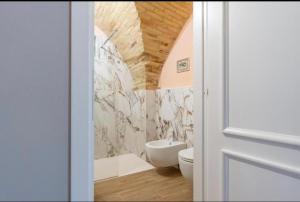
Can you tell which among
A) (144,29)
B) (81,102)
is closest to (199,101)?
(81,102)

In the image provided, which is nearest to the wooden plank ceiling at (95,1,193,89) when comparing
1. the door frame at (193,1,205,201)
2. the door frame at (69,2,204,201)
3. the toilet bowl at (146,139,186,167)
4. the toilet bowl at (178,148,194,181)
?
the toilet bowl at (146,139,186,167)

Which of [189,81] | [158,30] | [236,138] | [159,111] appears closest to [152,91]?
[159,111]

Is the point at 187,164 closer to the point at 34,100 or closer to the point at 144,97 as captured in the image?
the point at 144,97

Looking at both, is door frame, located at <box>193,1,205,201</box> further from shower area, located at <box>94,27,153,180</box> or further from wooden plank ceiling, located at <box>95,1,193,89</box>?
shower area, located at <box>94,27,153,180</box>

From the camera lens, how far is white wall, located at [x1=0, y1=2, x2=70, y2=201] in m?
0.54

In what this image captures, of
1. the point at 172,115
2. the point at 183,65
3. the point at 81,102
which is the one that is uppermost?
the point at 183,65

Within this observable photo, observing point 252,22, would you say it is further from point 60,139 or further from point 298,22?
point 60,139

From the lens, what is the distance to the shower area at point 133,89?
8.73 feet

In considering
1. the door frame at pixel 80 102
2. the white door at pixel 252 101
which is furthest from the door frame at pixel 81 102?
the white door at pixel 252 101

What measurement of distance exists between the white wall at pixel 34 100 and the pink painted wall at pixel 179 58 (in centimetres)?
219

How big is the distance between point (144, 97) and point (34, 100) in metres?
2.62

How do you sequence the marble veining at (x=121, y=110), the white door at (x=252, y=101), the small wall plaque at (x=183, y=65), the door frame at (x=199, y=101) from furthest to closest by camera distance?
1. the marble veining at (x=121, y=110)
2. the small wall plaque at (x=183, y=65)
3. the door frame at (x=199, y=101)
4. the white door at (x=252, y=101)

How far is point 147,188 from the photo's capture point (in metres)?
2.19

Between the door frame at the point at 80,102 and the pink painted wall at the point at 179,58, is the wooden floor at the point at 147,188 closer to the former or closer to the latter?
the pink painted wall at the point at 179,58
